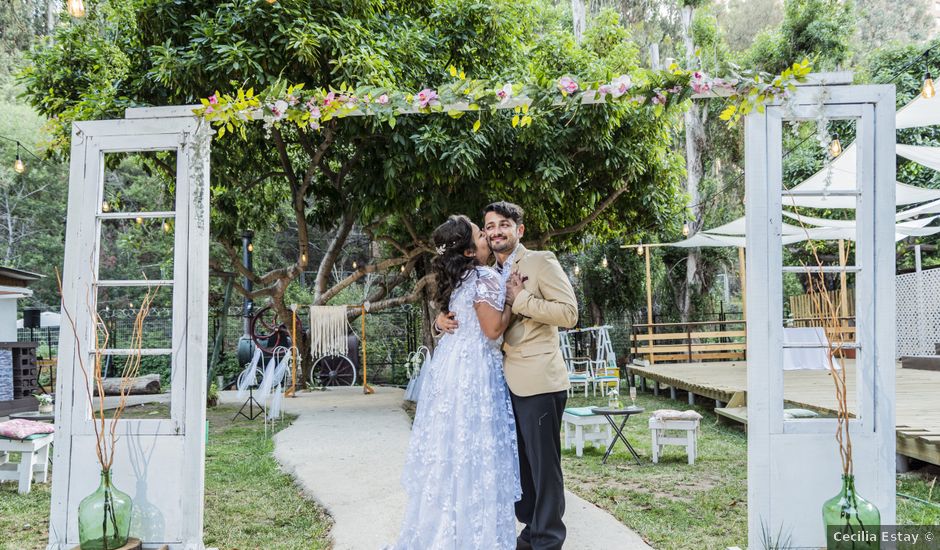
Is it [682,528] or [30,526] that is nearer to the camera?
[682,528]

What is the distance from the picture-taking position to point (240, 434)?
764cm

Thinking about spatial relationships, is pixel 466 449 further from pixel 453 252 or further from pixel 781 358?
pixel 781 358

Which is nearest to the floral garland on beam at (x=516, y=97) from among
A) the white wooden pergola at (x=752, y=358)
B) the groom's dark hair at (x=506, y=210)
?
the white wooden pergola at (x=752, y=358)

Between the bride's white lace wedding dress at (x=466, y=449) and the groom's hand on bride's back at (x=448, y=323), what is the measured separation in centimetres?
3

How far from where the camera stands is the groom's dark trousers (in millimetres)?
2963

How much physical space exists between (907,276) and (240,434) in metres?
10.9

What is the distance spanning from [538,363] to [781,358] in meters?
1.10

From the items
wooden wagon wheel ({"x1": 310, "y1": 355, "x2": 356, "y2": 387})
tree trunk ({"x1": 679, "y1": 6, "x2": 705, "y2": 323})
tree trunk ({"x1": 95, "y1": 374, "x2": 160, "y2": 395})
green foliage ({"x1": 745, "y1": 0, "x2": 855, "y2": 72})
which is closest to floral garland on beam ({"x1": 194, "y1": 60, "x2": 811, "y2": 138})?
tree trunk ({"x1": 95, "y1": 374, "x2": 160, "y2": 395})

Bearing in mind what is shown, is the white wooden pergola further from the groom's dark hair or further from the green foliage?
the green foliage

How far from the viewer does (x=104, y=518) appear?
9.88 feet

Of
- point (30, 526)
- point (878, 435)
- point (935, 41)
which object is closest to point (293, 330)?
point (30, 526)

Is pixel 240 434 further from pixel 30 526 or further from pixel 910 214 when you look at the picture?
pixel 910 214

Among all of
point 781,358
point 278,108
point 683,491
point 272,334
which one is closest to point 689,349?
point 272,334

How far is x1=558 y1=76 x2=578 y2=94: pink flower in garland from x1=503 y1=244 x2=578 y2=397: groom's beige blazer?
0.87m
